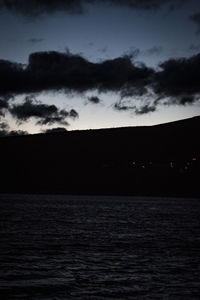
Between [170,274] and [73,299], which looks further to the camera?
[170,274]

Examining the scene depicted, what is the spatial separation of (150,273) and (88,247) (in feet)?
45.0

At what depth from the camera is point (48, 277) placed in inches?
946

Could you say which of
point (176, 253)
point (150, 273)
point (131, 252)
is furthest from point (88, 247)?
point (150, 273)

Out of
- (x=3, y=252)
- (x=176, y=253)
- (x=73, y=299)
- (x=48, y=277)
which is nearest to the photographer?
(x=73, y=299)

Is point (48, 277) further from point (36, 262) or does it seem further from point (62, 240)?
point (62, 240)

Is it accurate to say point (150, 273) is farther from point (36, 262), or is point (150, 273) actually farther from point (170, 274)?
point (36, 262)

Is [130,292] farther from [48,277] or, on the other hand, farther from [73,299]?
[48,277]

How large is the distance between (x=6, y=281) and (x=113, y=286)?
5.90m

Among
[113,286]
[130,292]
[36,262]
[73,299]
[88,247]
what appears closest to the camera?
[73,299]

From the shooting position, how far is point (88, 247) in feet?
128

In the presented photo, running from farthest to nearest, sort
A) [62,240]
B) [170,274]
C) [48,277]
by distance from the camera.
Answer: [62,240] < [170,274] < [48,277]

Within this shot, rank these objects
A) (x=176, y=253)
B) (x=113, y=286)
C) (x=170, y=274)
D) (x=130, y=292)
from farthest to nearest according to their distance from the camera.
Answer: (x=176, y=253) → (x=170, y=274) → (x=113, y=286) → (x=130, y=292)

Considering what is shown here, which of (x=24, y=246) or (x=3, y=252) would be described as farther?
(x=24, y=246)

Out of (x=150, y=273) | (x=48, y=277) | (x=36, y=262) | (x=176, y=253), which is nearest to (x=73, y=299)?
(x=48, y=277)
